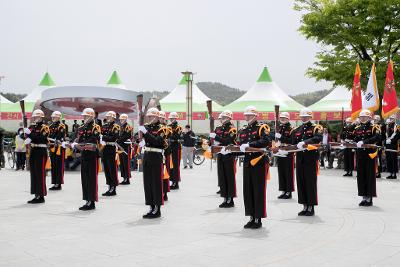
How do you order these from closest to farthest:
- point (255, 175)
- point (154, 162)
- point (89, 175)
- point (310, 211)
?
point (255, 175)
point (154, 162)
point (310, 211)
point (89, 175)

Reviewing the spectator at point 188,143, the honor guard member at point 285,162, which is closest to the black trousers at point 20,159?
the spectator at point 188,143

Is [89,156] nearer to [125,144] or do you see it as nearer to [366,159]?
[125,144]

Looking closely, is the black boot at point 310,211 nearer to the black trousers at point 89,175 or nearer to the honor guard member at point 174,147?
the black trousers at point 89,175

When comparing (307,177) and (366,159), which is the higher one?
(366,159)

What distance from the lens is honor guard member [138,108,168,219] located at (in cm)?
952

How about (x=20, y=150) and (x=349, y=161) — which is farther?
(x=20, y=150)

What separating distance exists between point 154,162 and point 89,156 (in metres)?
1.87

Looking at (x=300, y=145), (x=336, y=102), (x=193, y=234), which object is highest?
(x=336, y=102)

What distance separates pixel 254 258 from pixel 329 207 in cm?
520

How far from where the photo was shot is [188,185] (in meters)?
15.9

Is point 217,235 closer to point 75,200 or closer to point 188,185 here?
point 75,200

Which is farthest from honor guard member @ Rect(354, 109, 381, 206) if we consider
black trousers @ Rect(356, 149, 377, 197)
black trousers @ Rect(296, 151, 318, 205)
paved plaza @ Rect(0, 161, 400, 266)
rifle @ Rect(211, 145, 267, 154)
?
rifle @ Rect(211, 145, 267, 154)

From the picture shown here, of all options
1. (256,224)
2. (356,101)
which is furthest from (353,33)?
(256,224)

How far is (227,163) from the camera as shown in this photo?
11.6 metres
